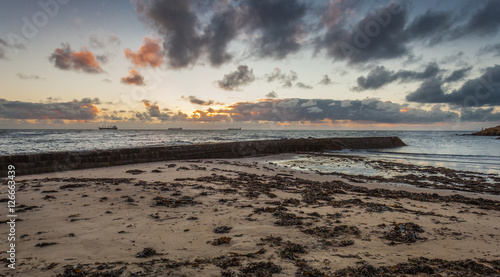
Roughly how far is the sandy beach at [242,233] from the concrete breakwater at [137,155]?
134 inches

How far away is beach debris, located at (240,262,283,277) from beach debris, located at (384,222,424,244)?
7.19 feet

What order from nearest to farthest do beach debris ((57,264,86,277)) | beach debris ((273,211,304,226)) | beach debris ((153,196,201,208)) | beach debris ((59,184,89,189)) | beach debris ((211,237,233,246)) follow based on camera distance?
1. beach debris ((57,264,86,277))
2. beach debris ((211,237,233,246))
3. beach debris ((273,211,304,226))
4. beach debris ((153,196,201,208))
5. beach debris ((59,184,89,189))

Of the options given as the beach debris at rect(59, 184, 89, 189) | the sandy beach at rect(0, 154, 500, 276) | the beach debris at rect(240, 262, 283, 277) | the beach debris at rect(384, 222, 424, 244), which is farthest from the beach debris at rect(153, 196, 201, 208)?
the beach debris at rect(384, 222, 424, 244)

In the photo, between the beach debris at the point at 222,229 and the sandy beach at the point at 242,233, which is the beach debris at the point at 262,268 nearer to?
the sandy beach at the point at 242,233

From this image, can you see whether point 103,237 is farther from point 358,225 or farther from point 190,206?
point 358,225

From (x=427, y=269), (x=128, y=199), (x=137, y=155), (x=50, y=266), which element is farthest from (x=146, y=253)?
(x=137, y=155)

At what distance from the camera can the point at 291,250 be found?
3.33 metres

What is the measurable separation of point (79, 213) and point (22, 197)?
2.37 metres

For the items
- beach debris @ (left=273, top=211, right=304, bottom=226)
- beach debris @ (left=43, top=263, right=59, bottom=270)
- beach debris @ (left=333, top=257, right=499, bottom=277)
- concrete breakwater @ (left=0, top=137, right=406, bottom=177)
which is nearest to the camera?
beach debris @ (left=43, top=263, right=59, bottom=270)

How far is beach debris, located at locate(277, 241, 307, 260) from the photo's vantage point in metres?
3.17

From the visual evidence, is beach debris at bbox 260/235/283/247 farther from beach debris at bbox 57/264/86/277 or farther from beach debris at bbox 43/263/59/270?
beach debris at bbox 43/263/59/270

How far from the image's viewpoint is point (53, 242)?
A: 11.1 feet

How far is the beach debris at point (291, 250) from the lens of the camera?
317cm

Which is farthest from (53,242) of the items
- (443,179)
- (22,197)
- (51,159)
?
(443,179)
